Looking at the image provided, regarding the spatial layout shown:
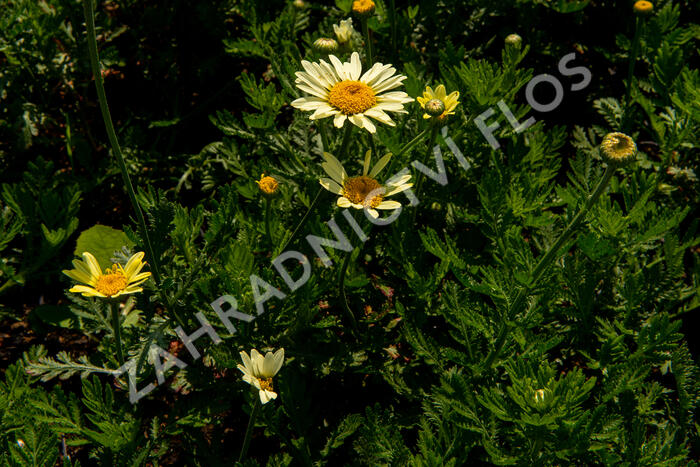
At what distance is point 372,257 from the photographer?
11.2 feet

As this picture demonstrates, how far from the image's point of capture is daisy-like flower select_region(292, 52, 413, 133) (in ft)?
7.82

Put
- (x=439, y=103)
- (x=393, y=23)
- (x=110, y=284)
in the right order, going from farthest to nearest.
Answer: (x=393, y=23) < (x=439, y=103) < (x=110, y=284)

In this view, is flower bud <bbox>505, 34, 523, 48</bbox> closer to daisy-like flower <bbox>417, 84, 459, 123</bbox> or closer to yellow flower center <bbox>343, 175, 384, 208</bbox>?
daisy-like flower <bbox>417, 84, 459, 123</bbox>

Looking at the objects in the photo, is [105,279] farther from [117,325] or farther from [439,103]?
[439,103]

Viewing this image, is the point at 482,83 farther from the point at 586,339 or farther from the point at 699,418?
the point at 699,418

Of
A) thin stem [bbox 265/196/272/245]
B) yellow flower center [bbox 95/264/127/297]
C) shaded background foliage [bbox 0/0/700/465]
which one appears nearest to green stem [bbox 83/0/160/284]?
shaded background foliage [bbox 0/0/700/465]

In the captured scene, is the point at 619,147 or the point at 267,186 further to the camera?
the point at 267,186

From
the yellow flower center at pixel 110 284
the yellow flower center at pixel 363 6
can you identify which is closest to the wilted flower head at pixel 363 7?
the yellow flower center at pixel 363 6

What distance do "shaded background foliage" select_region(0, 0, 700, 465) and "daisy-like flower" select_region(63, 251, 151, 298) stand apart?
25cm

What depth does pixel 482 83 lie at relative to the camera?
9.80 ft

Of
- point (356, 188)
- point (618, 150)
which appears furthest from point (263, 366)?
point (618, 150)

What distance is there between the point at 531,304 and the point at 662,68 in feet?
5.69

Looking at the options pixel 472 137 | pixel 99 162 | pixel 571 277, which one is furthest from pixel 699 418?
pixel 99 162

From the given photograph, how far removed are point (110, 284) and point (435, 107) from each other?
139 cm
